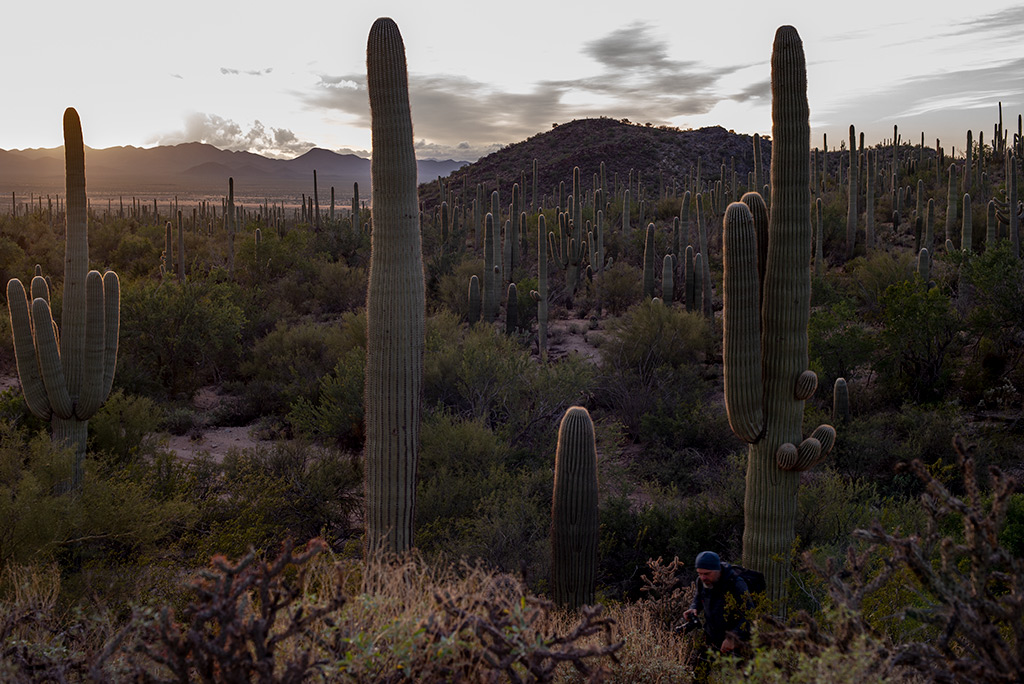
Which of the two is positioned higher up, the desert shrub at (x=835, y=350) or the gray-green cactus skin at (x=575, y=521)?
the desert shrub at (x=835, y=350)

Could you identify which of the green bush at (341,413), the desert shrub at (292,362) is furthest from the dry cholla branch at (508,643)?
the desert shrub at (292,362)

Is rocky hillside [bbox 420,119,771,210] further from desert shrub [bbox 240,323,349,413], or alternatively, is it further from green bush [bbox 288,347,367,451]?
green bush [bbox 288,347,367,451]

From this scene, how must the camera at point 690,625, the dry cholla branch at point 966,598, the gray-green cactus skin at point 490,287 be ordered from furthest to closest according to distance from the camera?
the gray-green cactus skin at point 490,287 → the camera at point 690,625 → the dry cholla branch at point 966,598

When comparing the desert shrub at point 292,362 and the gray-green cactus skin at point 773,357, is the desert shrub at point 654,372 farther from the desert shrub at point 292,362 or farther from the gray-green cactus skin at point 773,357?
the desert shrub at point 292,362

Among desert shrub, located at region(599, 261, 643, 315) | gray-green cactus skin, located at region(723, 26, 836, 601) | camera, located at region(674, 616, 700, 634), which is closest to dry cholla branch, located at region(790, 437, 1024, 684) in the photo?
camera, located at region(674, 616, 700, 634)

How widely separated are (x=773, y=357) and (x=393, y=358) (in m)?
3.48

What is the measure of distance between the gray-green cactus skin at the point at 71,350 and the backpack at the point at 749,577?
661 centimetres

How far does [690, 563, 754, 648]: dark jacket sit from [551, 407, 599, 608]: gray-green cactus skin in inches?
50.9

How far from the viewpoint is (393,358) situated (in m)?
6.47

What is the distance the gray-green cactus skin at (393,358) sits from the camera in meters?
6.46

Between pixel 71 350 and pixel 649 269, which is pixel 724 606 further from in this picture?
pixel 649 269

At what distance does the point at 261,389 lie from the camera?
1410cm

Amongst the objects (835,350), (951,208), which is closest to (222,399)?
(835,350)

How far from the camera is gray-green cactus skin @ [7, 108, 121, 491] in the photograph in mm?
8281
